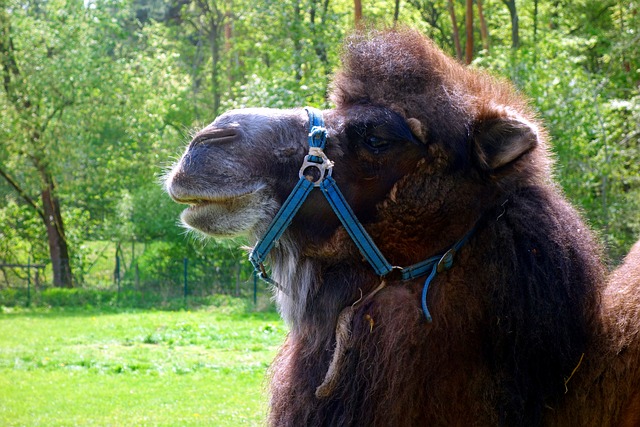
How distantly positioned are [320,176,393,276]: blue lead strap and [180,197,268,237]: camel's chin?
264mm

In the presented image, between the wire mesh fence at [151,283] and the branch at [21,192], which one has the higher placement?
the branch at [21,192]

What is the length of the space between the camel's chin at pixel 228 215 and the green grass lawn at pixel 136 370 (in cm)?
88

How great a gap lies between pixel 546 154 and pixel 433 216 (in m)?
0.59

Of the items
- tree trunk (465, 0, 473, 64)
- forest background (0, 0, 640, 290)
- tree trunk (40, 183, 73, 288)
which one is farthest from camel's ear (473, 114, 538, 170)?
tree trunk (40, 183, 73, 288)

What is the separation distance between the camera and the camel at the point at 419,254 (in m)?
3.03

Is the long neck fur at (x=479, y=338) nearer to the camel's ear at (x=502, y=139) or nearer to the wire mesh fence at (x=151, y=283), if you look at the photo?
the camel's ear at (x=502, y=139)

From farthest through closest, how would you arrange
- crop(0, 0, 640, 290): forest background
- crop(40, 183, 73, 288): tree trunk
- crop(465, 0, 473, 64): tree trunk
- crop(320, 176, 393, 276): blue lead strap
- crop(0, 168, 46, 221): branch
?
1. crop(40, 183, 73, 288): tree trunk
2. crop(0, 168, 46, 221): branch
3. crop(0, 0, 640, 290): forest background
4. crop(465, 0, 473, 64): tree trunk
5. crop(320, 176, 393, 276): blue lead strap

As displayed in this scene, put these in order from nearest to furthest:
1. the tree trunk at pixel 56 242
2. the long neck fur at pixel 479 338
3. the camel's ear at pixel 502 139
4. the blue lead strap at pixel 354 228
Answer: the long neck fur at pixel 479 338 < the camel's ear at pixel 502 139 < the blue lead strap at pixel 354 228 < the tree trunk at pixel 56 242

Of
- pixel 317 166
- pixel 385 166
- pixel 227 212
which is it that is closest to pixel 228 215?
pixel 227 212

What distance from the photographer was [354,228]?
11.0ft

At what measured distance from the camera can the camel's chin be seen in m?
3.38

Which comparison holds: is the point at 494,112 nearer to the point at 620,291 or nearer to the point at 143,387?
the point at 620,291

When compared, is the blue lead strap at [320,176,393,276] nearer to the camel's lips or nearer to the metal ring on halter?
the metal ring on halter

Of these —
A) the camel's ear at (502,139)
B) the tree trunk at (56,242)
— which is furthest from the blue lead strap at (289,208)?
the tree trunk at (56,242)
